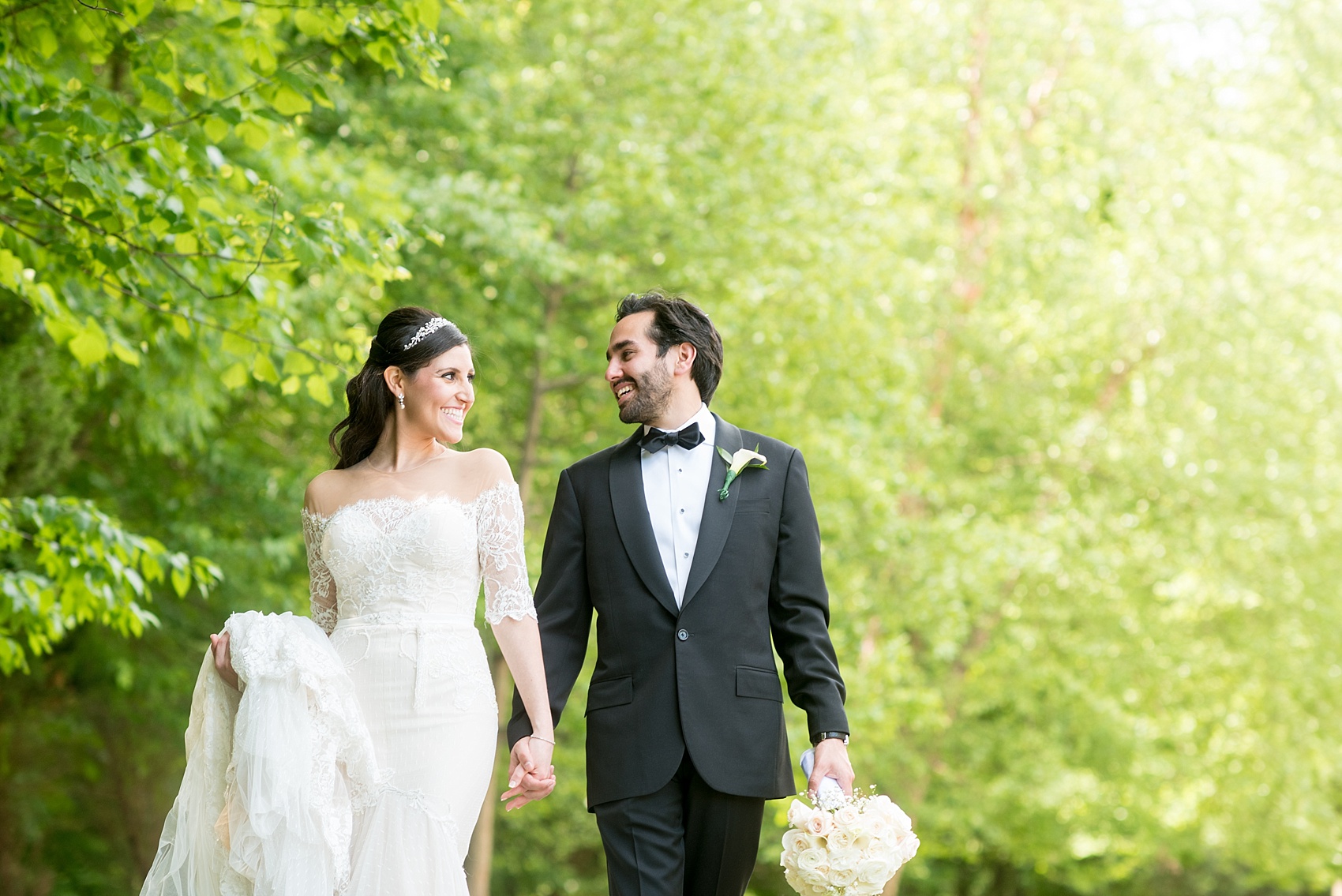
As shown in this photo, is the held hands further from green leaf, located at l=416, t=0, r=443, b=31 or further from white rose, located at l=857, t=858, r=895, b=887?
green leaf, located at l=416, t=0, r=443, b=31

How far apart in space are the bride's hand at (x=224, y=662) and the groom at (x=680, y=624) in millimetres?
762

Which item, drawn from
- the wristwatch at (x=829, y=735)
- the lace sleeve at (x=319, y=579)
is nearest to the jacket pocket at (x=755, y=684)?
the wristwatch at (x=829, y=735)

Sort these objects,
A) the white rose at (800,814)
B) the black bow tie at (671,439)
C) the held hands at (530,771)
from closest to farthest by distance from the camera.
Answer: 1. the white rose at (800,814)
2. the held hands at (530,771)
3. the black bow tie at (671,439)

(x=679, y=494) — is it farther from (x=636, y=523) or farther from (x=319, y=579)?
(x=319, y=579)

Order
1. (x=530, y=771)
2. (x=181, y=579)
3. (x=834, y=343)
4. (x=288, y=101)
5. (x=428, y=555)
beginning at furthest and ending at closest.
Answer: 1. (x=834, y=343)
2. (x=181, y=579)
3. (x=288, y=101)
4. (x=428, y=555)
5. (x=530, y=771)

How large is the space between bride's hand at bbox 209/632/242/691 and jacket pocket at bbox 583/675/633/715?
97 centimetres

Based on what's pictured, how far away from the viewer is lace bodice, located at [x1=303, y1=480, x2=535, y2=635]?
11.8 feet

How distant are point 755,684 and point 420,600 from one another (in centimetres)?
97

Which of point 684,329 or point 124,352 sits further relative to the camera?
point 124,352

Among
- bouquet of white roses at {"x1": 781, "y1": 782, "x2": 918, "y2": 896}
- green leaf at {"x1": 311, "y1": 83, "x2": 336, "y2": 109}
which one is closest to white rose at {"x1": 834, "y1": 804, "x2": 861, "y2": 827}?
bouquet of white roses at {"x1": 781, "y1": 782, "x2": 918, "y2": 896}

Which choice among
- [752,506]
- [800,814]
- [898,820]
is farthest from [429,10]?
[898,820]

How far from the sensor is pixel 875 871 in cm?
322

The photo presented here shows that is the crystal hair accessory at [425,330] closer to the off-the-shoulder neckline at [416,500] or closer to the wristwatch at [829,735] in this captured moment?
the off-the-shoulder neckline at [416,500]

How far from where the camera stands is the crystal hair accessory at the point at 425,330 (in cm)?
383
